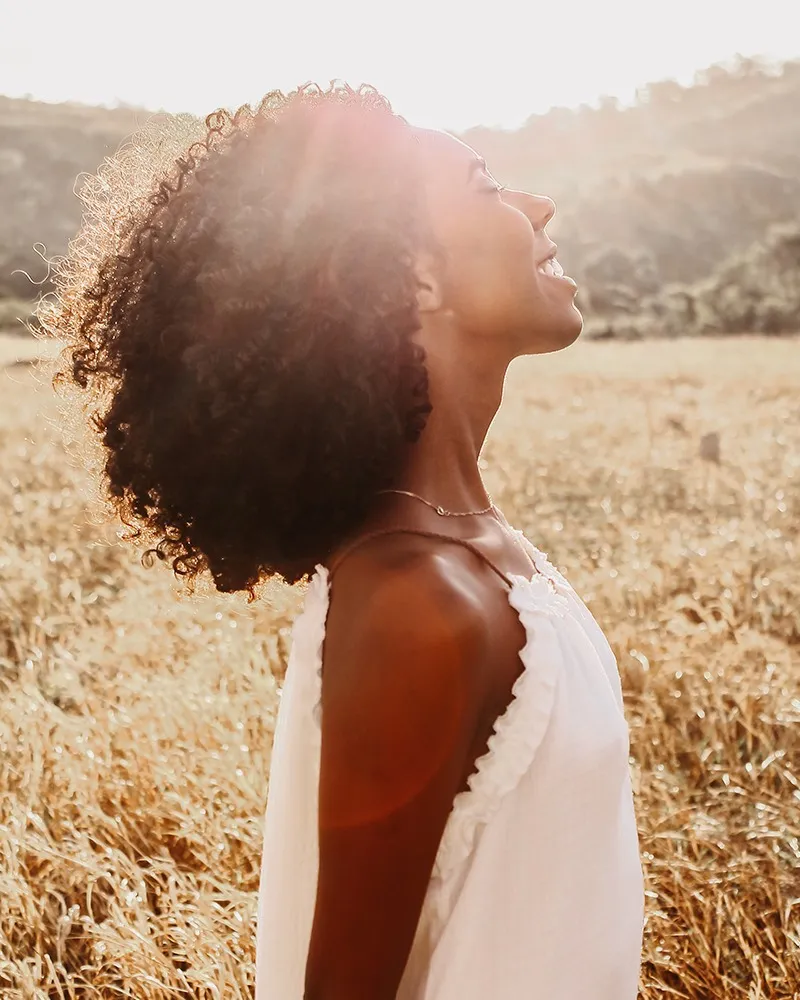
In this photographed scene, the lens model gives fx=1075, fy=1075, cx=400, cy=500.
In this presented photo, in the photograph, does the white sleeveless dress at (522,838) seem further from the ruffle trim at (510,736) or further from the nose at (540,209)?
the nose at (540,209)

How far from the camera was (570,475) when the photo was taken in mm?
7402

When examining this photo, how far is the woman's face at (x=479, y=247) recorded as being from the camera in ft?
4.64

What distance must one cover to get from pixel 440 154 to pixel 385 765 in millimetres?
795

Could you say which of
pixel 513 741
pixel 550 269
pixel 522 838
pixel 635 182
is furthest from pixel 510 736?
pixel 635 182

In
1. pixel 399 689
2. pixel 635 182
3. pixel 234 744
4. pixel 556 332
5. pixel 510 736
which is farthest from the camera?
pixel 635 182

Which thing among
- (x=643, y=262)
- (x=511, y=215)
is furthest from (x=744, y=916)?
(x=643, y=262)

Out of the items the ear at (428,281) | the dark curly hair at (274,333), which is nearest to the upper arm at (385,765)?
the dark curly hair at (274,333)

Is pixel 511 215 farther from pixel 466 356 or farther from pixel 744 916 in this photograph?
pixel 744 916

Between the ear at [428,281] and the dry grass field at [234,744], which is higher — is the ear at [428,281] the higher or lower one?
the higher one

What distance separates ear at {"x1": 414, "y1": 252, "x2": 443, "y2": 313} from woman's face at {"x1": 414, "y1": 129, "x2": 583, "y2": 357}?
0.01 meters

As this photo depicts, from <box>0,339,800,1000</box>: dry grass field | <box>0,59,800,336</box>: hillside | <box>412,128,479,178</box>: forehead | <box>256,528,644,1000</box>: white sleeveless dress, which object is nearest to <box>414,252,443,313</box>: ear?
<box>412,128,479,178</box>: forehead

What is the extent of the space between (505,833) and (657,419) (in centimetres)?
883

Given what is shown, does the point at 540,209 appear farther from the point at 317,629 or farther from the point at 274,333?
the point at 317,629

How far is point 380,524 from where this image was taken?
1.35 metres
